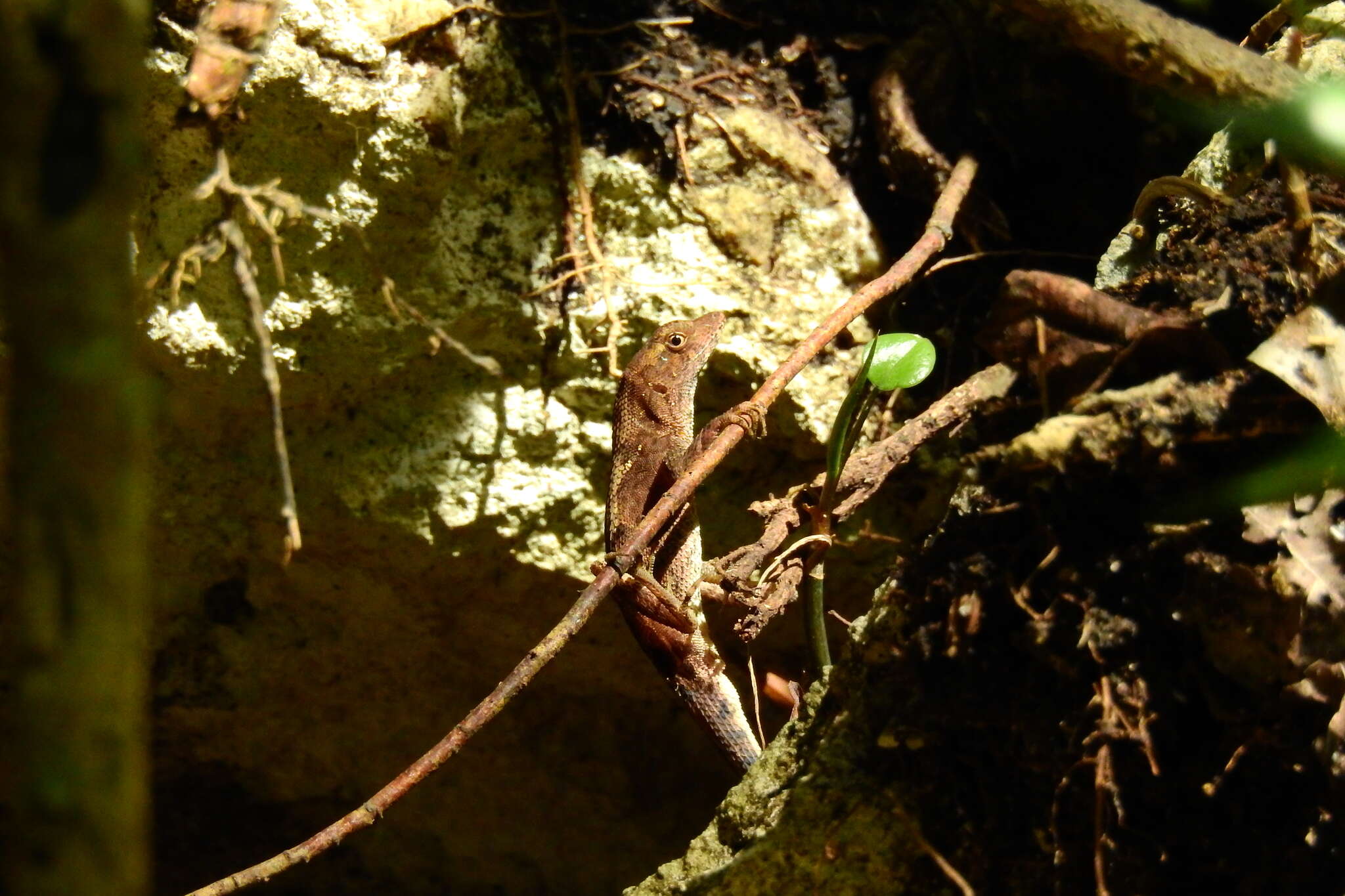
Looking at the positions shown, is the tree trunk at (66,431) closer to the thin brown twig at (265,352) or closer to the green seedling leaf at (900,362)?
the thin brown twig at (265,352)

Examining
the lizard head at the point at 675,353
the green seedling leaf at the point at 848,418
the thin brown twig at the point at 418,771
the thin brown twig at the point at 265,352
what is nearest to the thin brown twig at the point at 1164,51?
Answer: the green seedling leaf at the point at 848,418

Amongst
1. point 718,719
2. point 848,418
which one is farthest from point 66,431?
point 718,719

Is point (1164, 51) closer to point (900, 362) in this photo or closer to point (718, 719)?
point (900, 362)

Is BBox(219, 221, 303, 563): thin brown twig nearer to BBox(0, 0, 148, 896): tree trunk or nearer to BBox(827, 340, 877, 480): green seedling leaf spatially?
BBox(0, 0, 148, 896): tree trunk

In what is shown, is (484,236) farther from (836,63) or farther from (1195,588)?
(1195,588)

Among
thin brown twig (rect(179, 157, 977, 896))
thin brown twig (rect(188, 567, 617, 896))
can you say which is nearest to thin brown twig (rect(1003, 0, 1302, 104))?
thin brown twig (rect(179, 157, 977, 896))
